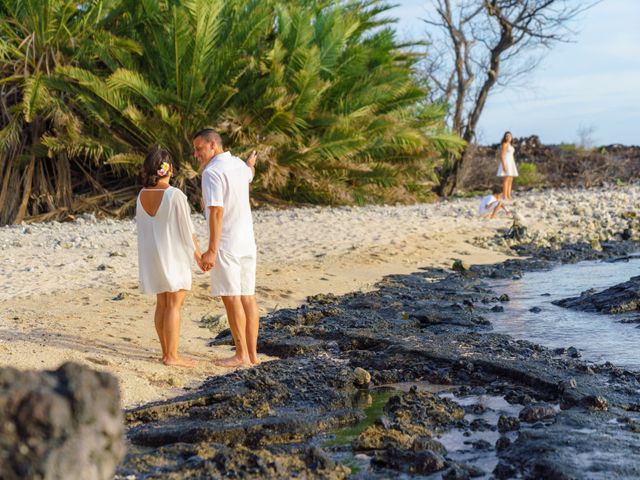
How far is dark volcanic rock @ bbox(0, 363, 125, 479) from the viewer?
8.38 ft

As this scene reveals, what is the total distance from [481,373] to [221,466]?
2836mm

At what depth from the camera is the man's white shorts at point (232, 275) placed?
6328 millimetres

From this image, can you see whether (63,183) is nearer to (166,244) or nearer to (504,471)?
(166,244)

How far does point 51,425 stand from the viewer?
2553 mm

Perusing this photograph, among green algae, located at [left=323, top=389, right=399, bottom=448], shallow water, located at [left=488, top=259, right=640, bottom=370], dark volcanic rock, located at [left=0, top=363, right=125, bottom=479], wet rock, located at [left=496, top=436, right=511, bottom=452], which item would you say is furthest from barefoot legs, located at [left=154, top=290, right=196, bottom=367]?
dark volcanic rock, located at [left=0, top=363, right=125, bottom=479]

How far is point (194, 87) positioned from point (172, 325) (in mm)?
10726

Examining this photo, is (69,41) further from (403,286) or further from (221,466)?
(221,466)

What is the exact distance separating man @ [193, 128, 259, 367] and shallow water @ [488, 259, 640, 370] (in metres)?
3.04

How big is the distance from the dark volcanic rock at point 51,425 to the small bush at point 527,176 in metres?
26.5

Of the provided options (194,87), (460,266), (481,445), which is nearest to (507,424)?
(481,445)

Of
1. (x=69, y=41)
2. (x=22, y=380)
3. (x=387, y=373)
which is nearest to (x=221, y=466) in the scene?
(x=22, y=380)

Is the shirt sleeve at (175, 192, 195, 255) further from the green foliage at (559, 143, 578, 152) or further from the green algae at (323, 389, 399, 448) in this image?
the green foliage at (559, 143, 578, 152)

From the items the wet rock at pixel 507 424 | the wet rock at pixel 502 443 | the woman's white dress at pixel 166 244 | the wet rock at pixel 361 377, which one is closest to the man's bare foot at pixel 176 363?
the woman's white dress at pixel 166 244

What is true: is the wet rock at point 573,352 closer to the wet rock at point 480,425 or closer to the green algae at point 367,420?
the green algae at point 367,420
